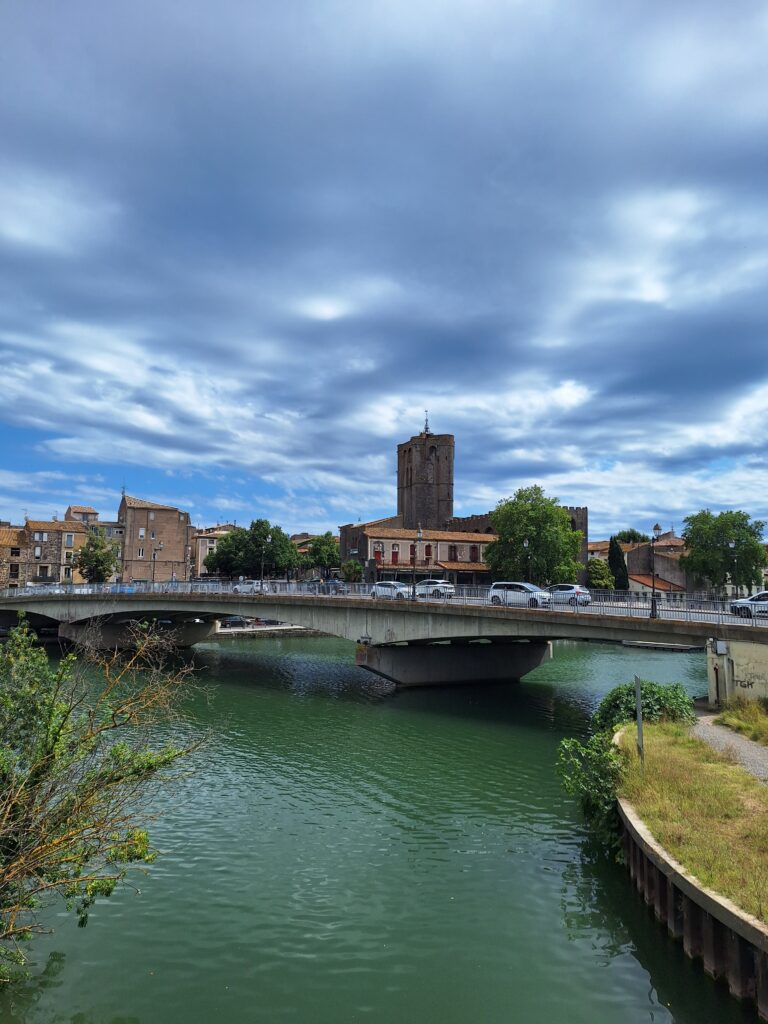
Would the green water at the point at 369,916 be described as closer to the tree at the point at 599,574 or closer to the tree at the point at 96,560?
the tree at the point at 96,560

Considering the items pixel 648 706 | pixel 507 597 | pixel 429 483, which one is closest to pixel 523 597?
pixel 507 597

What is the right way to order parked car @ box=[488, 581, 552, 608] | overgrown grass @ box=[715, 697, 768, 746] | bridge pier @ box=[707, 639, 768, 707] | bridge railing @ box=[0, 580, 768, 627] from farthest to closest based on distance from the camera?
1. parked car @ box=[488, 581, 552, 608]
2. bridge railing @ box=[0, 580, 768, 627]
3. bridge pier @ box=[707, 639, 768, 707]
4. overgrown grass @ box=[715, 697, 768, 746]

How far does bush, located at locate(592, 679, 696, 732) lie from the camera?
22703mm

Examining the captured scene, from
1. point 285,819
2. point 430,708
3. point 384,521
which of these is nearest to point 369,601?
point 430,708

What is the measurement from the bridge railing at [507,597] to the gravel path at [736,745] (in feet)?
18.1

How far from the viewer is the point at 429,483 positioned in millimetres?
124562

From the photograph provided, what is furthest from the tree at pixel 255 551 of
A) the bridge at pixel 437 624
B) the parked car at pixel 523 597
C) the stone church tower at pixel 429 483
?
the parked car at pixel 523 597

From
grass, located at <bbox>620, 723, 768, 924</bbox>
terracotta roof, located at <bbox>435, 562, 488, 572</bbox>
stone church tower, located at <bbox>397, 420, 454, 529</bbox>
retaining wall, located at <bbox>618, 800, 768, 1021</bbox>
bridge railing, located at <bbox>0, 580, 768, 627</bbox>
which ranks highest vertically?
stone church tower, located at <bbox>397, 420, 454, 529</bbox>

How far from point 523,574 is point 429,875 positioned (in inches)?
2533

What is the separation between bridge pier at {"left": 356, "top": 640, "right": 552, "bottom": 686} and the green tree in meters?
48.6

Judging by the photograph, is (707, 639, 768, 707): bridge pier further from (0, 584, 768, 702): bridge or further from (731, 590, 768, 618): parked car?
(731, 590, 768, 618): parked car

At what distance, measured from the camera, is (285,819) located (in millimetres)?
20109

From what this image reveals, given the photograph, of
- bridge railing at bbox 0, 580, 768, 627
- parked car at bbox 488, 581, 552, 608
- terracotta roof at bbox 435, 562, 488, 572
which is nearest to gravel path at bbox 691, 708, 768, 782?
bridge railing at bbox 0, 580, 768, 627

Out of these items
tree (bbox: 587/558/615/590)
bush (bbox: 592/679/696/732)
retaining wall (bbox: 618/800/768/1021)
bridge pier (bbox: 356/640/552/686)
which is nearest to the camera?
retaining wall (bbox: 618/800/768/1021)
